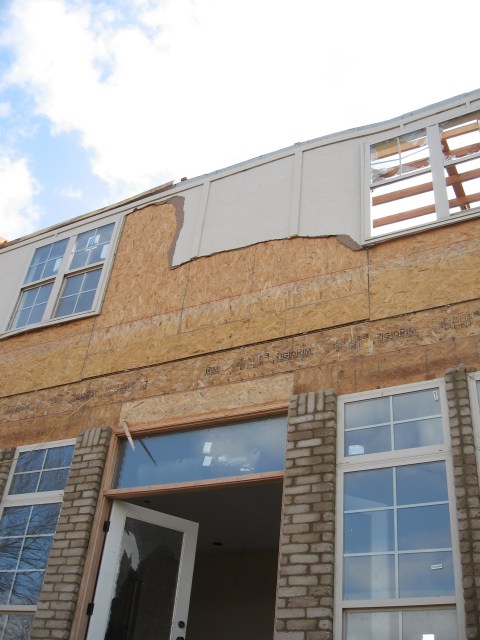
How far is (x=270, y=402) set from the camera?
738 cm

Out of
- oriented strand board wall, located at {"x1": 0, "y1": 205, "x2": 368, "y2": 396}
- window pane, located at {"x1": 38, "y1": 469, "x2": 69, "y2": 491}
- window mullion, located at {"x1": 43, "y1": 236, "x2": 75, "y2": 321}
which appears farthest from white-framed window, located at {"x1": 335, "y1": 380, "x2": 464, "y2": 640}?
window mullion, located at {"x1": 43, "y1": 236, "x2": 75, "y2": 321}

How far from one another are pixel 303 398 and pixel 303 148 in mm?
4219

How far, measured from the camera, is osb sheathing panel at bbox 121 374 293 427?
24.4 ft

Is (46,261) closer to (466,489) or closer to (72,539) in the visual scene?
(72,539)

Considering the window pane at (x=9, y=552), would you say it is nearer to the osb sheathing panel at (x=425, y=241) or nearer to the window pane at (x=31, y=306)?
the window pane at (x=31, y=306)

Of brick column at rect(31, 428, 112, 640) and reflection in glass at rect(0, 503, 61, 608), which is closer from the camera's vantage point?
brick column at rect(31, 428, 112, 640)

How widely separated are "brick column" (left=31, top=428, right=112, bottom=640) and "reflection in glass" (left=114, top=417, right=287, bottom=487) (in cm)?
32

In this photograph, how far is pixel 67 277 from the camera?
11016 mm

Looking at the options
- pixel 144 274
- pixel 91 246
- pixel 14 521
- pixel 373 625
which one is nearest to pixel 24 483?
pixel 14 521

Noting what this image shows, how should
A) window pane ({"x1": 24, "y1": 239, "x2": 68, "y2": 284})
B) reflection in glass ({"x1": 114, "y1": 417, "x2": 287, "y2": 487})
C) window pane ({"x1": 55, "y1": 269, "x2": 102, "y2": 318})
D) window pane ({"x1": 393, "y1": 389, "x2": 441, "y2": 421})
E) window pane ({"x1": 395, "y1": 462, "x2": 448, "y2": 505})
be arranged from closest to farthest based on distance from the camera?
window pane ({"x1": 395, "y1": 462, "x2": 448, "y2": 505}) < window pane ({"x1": 393, "y1": 389, "x2": 441, "y2": 421}) < reflection in glass ({"x1": 114, "y1": 417, "x2": 287, "y2": 487}) < window pane ({"x1": 55, "y1": 269, "x2": 102, "y2": 318}) < window pane ({"x1": 24, "y1": 239, "x2": 68, "y2": 284})

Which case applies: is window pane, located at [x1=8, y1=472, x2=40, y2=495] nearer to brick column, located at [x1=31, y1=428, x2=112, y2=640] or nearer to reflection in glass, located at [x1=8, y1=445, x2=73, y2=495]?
reflection in glass, located at [x1=8, y1=445, x2=73, y2=495]

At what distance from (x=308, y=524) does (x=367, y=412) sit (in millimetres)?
1269

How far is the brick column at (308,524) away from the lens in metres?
5.83

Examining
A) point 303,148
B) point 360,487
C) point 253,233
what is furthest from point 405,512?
point 303,148
